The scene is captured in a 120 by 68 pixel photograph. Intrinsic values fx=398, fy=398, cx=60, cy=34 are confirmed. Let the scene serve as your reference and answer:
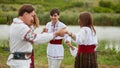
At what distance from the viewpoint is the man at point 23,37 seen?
4684 mm

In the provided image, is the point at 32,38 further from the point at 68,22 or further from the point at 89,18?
the point at 68,22

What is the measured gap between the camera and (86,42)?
18.9 ft

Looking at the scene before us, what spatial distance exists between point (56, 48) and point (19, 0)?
122 ft

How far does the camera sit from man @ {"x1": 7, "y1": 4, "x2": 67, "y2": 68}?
4.68 meters

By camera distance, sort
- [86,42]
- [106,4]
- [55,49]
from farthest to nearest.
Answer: [106,4], [55,49], [86,42]

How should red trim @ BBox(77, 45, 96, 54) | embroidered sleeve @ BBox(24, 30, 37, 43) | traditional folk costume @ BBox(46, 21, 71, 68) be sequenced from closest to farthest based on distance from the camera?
1. embroidered sleeve @ BBox(24, 30, 37, 43)
2. red trim @ BBox(77, 45, 96, 54)
3. traditional folk costume @ BBox(46, 21, 71, 68)

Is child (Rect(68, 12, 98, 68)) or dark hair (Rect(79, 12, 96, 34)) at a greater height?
dark hair (Rect(79, 12, 96, 34))

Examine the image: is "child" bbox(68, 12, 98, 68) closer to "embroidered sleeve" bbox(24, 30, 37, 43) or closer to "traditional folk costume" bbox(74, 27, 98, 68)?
"traditional folk costume" bbox(74, 27, 98, 68)

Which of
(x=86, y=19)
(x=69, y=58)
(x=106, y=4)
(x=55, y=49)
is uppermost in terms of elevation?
(x=86, y=19)

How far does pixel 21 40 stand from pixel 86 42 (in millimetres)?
1329

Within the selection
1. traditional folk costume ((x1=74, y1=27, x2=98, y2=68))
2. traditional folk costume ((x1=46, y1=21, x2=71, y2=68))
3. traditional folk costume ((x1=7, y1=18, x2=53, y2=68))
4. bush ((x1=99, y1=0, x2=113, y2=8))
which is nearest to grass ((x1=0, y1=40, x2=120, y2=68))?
traditional folk costume ((x1=46, y1=21, x2=71, y2=68))

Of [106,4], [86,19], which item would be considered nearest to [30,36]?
[86,19]

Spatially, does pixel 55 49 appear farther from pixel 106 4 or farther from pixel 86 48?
pixel 106 4

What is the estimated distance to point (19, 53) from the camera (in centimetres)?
482
